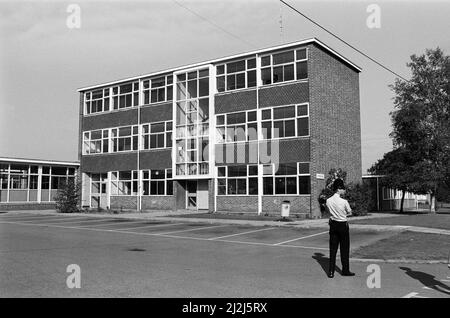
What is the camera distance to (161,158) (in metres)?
36.9

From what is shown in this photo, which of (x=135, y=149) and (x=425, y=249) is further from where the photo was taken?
(x=135, y=149)

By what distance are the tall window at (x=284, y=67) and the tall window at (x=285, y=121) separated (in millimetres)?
1907

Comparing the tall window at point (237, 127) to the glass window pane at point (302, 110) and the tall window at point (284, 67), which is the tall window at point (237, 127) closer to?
the tall window at point (284, 67)

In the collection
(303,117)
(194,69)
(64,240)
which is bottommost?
(64,240)

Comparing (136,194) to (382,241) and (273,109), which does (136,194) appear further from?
(382,241)

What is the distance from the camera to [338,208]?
9680mm

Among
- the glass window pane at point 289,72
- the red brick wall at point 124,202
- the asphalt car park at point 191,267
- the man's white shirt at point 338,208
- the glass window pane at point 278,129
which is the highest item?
the glass window pane at point 289,72

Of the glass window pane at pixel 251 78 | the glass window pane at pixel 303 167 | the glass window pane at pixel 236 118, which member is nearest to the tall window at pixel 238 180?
the glass window pane at pixel 236 118

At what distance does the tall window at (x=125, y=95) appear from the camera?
130ft

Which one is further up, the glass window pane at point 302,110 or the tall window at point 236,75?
the tall window at point 236,75

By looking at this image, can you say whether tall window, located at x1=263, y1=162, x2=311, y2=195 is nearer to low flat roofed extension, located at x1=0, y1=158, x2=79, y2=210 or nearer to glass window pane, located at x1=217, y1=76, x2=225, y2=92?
glass window pane, located at x1=217, y1=76, x2=225, y2=92

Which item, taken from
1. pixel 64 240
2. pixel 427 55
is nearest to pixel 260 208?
pixel 64 240

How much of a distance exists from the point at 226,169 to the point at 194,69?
8.12 meters

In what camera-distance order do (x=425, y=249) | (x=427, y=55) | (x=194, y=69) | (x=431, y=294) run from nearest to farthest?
(x=431, y=294) < (x=425, y=249) < (x=194, y=69) < (x=427, y=55)
